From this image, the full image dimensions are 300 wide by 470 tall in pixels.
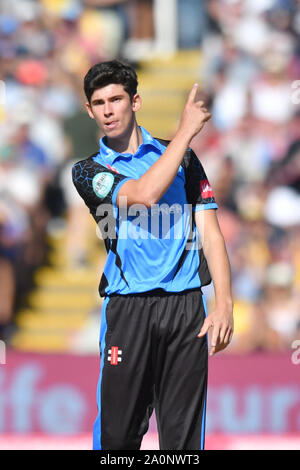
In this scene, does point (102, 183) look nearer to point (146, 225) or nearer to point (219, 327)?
point (146, 225)

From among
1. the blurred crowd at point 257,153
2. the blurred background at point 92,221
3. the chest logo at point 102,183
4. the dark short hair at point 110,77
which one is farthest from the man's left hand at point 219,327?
the blurred crowd at point 257,153

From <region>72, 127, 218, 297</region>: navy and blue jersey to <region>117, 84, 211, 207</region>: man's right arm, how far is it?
154 millimetres

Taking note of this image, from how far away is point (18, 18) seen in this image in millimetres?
8875

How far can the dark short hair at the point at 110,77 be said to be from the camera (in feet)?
10.6

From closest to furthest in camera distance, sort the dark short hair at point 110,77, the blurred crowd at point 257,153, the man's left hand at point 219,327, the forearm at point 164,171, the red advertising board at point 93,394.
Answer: the forearm at point 164,171 < the man's left hand at point 219,327 < the dark short hair at point 110,77 < the red advertising board at point 93,394 < the blurred crowd at point 257,153

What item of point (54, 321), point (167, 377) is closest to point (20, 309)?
point (54, 321)

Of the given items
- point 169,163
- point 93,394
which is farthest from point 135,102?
point 93,394

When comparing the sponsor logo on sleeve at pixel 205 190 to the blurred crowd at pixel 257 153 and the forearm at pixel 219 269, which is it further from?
the blurred crowd at pixel 257 153

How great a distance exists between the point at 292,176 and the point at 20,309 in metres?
2.68

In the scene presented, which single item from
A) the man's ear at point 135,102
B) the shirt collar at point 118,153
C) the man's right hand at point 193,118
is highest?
the man's ear at point 135,102

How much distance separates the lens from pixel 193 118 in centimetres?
302

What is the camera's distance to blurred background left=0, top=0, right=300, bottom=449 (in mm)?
5918

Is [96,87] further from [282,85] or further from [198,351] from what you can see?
[282,85]
